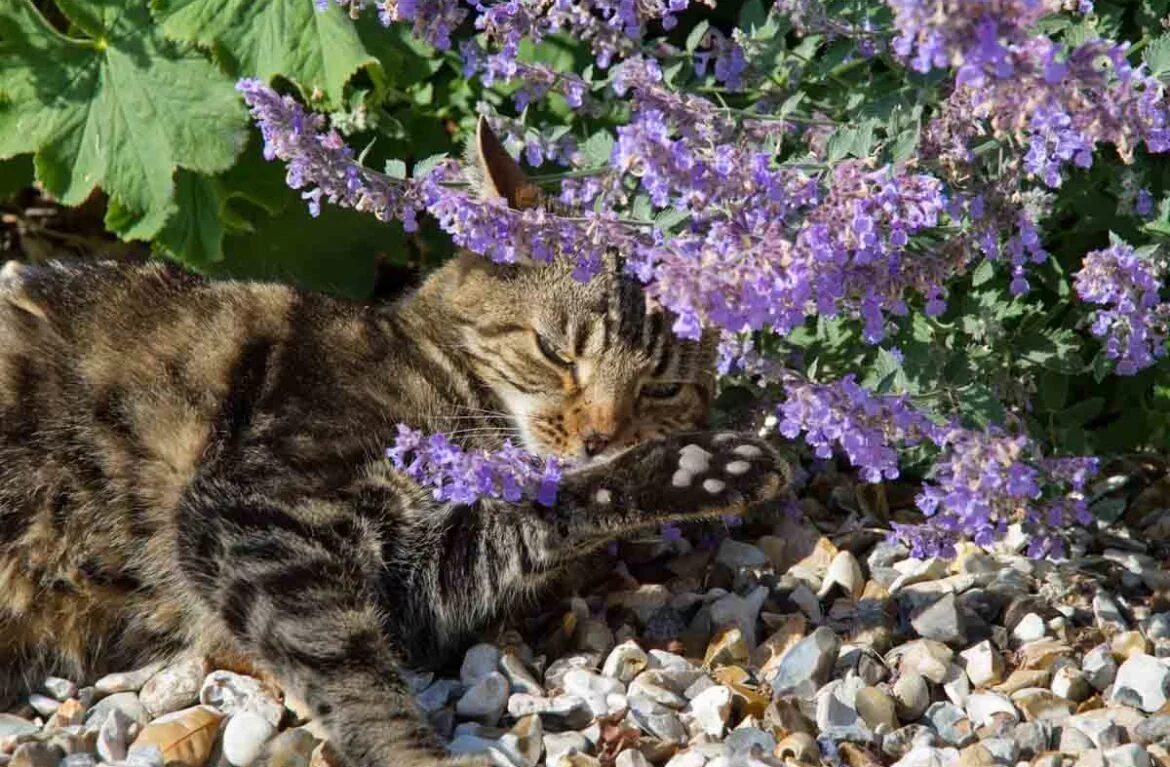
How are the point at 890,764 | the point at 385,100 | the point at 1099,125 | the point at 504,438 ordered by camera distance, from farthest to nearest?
the point at 385,100
the point at 504,438
the point at 890,764
the point at 1099,125

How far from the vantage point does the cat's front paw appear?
2959 mm

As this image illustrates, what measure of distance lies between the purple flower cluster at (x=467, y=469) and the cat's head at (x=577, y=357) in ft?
1.23

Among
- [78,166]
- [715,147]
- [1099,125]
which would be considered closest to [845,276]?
[715,147]

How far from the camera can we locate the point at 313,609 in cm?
275

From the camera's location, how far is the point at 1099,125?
81.6 inches

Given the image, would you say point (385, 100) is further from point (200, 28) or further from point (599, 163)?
point (599, 163)

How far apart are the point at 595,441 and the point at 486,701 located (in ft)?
2.01

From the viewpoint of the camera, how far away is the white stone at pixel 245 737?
264 centimetres

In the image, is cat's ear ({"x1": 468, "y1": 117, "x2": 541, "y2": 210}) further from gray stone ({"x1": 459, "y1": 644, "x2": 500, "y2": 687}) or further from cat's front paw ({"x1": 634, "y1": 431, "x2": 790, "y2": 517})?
gray stone ({"x1": 459, "y1": 644, "x2": 500, "y2": 687})

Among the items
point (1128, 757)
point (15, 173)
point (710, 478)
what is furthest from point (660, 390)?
point (15, 173)

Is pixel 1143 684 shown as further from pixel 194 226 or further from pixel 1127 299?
pixel 194 226

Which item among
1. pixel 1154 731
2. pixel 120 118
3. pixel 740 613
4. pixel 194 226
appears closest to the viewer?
pixel 1154 731

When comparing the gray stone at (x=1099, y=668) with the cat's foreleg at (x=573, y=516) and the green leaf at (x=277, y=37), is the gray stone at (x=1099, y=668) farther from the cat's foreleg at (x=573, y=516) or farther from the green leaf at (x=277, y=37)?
the green leaf at (x=277, y=37)

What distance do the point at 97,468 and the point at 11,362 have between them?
0.95 ft
